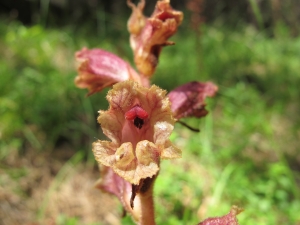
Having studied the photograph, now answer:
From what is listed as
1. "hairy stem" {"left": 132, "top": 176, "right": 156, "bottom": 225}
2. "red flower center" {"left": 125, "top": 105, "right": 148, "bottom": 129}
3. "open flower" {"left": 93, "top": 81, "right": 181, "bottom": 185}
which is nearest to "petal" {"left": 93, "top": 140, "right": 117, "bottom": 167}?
"open flower" {"left": 93, "top": 81, "right": 181, "bottom": 185}

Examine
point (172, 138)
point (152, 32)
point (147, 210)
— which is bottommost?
point (172, 138)

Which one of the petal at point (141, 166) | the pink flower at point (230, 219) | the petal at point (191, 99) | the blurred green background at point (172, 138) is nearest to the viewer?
the petal at point (141, 166)

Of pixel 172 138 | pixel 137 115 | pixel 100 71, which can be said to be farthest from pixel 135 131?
pixel 172 138

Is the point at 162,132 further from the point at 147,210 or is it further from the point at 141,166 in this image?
the point at 147,210

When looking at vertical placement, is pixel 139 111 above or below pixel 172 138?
above

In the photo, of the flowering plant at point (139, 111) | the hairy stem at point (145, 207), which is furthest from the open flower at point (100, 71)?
the hairy stem at point (145, 207)

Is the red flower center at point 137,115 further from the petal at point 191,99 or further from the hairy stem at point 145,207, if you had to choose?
the petal at point 191,99

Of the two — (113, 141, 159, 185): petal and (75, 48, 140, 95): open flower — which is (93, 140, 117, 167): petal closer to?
(113, 141, 159, 185): petal

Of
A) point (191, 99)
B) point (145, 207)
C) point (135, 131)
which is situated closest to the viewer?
point (135, 131)
